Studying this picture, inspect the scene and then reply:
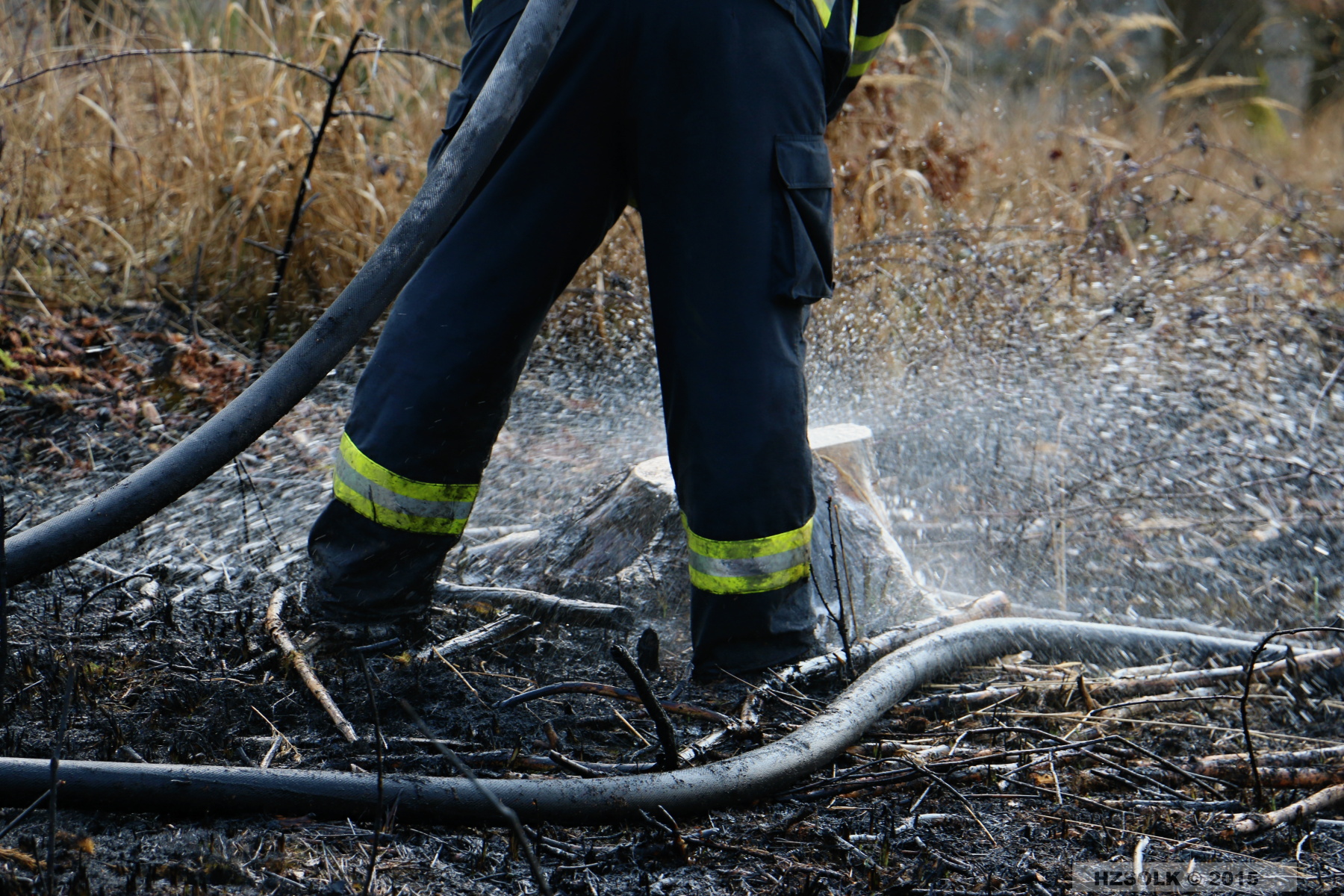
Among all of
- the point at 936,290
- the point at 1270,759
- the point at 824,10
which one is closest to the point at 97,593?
the point at 824,10

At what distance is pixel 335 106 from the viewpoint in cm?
429

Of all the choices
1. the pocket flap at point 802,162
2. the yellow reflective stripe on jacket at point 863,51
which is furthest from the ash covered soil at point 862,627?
the yellow reflective stripe on jacket at point 863,51

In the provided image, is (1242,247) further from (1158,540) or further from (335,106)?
(335,106)

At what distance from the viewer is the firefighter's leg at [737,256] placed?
1846 mm

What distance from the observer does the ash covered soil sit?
1354 millimetres

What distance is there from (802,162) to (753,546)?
74cm

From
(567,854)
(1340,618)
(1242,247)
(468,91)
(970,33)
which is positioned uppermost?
(970,33)

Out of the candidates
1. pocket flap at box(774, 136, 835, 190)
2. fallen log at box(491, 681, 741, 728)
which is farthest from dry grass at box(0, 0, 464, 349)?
fallen log at box(491, 681, 741, 728)

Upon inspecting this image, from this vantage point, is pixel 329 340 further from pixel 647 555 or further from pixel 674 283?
pixel 647 555

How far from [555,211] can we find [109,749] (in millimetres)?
1213

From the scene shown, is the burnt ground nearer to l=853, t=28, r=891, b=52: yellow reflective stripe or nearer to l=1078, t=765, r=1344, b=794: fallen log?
l=1078, t=765, r=1344, b=794: fallen log

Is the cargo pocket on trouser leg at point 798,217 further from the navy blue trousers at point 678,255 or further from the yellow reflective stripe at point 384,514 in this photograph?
the yellow reflective stripe at point 384,514

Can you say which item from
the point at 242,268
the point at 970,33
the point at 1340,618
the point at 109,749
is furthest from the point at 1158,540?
the point at 970,33

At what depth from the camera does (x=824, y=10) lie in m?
1.95
